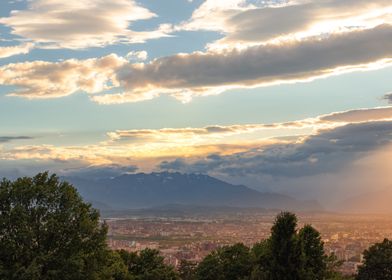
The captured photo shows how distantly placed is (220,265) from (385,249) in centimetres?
1755

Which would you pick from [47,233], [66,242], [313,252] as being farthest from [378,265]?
[47,233]

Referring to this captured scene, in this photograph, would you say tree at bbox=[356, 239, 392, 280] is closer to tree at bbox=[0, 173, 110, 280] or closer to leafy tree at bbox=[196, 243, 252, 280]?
leafy tree at bbox=[196, 243, 252, 280]

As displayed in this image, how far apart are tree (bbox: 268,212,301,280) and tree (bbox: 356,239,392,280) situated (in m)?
19.7

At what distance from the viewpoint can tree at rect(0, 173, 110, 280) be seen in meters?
38.6

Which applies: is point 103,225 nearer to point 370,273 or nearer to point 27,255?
point 27,255

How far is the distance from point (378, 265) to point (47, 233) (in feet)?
112

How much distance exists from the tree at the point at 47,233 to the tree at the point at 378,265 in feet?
93.3

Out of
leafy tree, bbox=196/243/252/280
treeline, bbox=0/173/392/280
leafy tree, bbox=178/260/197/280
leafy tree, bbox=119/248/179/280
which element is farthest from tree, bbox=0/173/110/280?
leafy tree, bbox=178/260/197/280

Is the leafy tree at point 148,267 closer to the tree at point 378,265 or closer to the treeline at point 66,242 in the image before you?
the treeline at point 66,242

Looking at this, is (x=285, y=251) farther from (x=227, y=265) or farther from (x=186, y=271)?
(x=186, y=271)

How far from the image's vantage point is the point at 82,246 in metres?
41.1

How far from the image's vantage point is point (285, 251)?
39406 millimetres

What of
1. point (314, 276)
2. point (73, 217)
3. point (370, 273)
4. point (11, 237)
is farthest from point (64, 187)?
point (370, 273)

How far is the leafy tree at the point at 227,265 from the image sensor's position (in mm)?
55625
